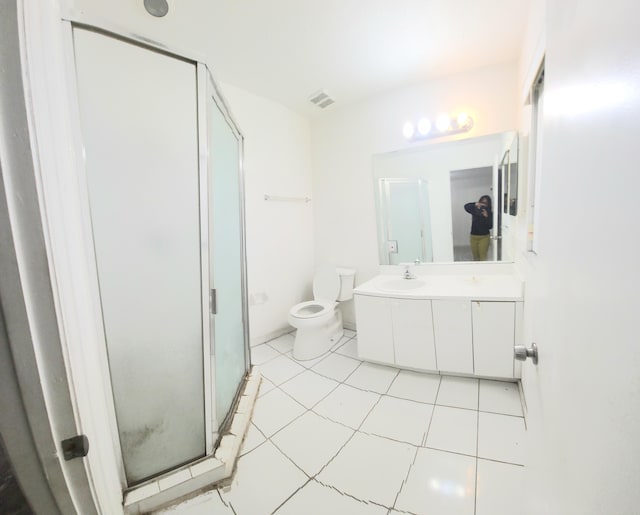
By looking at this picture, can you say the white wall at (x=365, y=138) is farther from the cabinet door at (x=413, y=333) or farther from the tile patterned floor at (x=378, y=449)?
the tile patterned floor at (x=378, y=449)

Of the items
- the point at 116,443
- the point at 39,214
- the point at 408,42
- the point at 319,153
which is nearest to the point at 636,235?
the point at 39,214

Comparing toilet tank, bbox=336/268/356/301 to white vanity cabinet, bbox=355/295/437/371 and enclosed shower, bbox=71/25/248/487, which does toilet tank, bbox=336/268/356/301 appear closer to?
white vanity cabinet, bbox=355/295/437/371

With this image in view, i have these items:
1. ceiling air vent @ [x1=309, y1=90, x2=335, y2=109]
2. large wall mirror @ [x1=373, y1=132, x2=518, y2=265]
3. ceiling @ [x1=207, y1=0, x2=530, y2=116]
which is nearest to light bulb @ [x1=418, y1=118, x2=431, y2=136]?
large wall mirror @ [x1=373, y1=132, x2=518, y2=265]

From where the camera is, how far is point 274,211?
2.54 m

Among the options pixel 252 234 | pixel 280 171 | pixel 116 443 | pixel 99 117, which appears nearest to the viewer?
pixel 99 117

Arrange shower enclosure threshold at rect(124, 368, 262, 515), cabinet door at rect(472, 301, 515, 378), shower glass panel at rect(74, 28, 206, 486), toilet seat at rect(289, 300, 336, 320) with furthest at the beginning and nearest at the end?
toilet seat at rect(289, 300, 336, 320)
cabinet door at rect(472, 301, 515, 378)
shower enclosure threshold at rect(124, 368, 262, 515)
shower glass panel at rect(74, 28, 206, 486)

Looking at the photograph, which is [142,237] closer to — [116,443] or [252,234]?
[116,443]

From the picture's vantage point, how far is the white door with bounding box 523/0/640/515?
0.89 ft

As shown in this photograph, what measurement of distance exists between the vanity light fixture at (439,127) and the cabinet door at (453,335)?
142cm

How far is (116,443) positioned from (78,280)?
845 mm

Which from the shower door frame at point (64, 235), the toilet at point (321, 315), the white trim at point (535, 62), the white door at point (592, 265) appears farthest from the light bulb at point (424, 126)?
the shower door frame at point (64, 235)

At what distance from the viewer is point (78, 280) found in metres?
0.54

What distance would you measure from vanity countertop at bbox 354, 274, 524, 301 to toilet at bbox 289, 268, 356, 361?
16.4 inches

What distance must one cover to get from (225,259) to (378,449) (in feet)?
4.26
